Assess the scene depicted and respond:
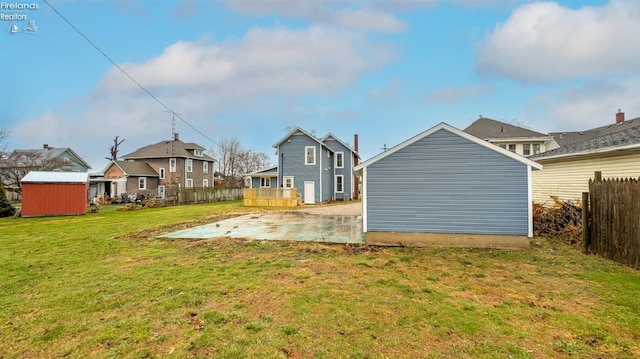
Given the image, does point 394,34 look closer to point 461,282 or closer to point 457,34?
point 457,34

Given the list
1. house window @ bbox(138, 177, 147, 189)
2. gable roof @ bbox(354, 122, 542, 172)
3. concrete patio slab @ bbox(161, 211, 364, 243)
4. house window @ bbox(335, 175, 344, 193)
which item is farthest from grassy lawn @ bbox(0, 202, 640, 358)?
house window @ bbox(138, 177, 147, 189)

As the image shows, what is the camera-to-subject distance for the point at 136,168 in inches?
1313

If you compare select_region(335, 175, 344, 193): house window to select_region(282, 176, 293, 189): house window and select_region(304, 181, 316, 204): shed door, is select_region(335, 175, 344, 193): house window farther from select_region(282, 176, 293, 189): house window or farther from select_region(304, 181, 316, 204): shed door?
select_region(282, 176, 293, 189): house window

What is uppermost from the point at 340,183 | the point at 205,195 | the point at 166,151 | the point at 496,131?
the point at 496,131

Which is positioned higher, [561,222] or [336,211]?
[561,222]

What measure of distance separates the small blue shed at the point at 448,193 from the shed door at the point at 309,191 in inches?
644

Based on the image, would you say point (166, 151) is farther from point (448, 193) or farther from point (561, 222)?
point (561, 222)

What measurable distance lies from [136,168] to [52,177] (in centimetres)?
1606

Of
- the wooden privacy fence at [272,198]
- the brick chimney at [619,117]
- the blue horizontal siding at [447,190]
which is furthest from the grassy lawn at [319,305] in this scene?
the brick chimney at [619,117]

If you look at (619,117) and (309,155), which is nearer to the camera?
(309,155)

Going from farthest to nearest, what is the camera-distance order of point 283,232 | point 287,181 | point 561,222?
point 287,181
point 283,232
point 561,222

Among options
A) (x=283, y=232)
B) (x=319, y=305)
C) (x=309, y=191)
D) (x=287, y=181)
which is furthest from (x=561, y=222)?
(x=287, y=181)

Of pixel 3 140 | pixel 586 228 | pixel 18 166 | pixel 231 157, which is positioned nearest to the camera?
pixel 586 228

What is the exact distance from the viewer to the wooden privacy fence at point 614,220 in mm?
5887
